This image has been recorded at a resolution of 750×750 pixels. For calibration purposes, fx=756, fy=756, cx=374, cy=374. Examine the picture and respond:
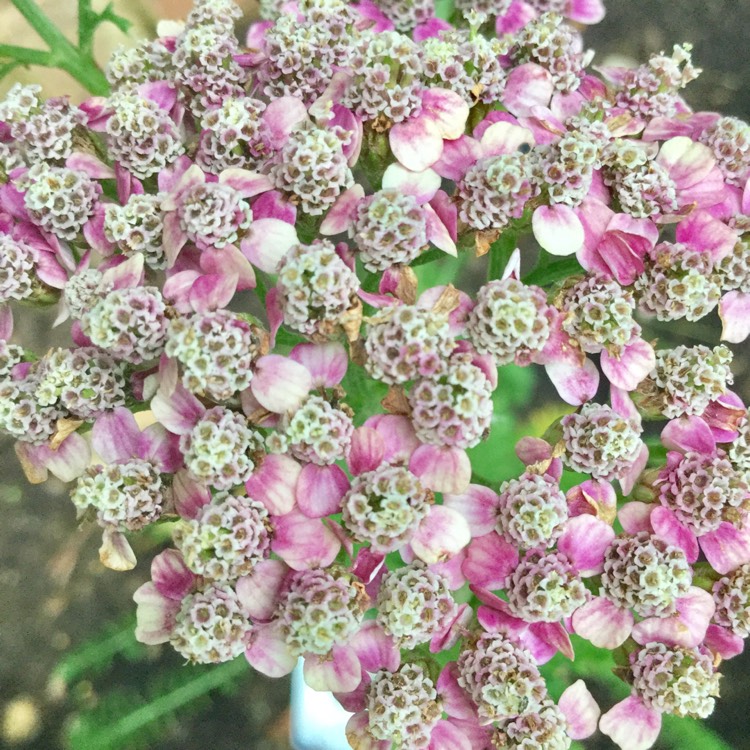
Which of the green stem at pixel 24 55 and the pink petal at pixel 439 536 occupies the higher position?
the green stem at pixel 24 55

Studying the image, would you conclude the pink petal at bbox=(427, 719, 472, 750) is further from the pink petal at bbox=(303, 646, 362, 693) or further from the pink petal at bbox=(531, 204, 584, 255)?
the pink petal at bbox=(531, 204, 584, 255)

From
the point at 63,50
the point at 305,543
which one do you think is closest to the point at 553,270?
the point at 305,543

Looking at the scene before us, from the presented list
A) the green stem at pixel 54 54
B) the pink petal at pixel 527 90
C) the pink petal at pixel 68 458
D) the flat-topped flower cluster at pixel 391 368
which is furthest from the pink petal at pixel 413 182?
the green stem at pixel 54 54

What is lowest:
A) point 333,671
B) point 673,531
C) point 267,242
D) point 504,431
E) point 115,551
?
point 504,431

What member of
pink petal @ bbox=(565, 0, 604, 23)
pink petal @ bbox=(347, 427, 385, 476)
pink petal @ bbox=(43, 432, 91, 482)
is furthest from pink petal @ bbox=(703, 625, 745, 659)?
Answer: pink petal @ bbox=(565, 0, 604, 23)

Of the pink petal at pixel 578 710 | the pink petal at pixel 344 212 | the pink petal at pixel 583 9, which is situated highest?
the pink petal at pixel 344 212

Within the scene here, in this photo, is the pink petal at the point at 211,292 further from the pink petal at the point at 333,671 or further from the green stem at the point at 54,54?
the green stem at the point at 54,54

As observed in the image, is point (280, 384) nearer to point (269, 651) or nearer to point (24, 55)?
point (269, 651)
